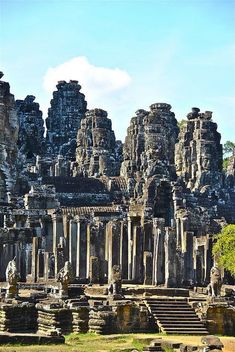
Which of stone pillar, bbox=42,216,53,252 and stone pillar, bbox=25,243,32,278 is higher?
stone pillar, bbox=42,216,53,252

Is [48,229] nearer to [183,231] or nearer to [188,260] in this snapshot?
[183,231]

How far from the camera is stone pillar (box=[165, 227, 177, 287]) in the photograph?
135ft

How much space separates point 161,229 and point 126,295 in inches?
276

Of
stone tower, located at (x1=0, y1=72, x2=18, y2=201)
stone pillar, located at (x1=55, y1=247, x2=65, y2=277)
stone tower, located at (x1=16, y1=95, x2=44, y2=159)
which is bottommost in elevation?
stone pillar, located at (x1=55, y1=247, x2=65, y2=277)

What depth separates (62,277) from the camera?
33.1 m

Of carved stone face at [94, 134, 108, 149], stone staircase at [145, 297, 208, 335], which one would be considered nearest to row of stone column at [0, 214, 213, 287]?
stone staircase at [145, 297, 208, 335]

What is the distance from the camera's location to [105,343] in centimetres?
2736

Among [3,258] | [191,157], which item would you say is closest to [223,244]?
[3,258]

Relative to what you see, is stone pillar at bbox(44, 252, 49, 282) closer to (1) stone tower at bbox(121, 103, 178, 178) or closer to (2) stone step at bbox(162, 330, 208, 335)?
(2) stone step at bbox(162, 330, 208, 335)

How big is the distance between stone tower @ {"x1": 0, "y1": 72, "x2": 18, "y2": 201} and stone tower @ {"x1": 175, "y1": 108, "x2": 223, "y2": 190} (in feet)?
53.6

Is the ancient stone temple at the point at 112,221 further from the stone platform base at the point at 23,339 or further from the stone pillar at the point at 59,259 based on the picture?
the stone platform base at the point at 23,339

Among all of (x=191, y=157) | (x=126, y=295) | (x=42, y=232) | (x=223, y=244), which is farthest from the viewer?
(x=191, y=157)

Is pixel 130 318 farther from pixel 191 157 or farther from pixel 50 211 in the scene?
pixel 191 157

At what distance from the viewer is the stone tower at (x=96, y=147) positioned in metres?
74.3
